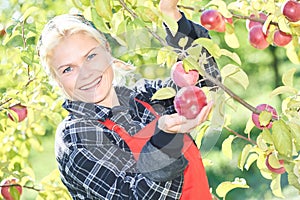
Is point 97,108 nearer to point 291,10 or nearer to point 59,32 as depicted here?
point 59,32

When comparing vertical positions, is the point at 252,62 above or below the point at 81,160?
below

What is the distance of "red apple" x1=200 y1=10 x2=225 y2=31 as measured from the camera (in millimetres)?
1513

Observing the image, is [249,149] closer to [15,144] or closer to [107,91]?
[107,91]

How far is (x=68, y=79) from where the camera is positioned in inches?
46.9

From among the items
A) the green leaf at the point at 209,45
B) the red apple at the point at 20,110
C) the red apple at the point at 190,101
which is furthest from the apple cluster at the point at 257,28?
the red apple at the point at 20,110

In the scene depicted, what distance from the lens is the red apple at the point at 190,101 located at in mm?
1056

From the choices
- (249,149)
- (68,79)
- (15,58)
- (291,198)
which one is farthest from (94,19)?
(291,198)

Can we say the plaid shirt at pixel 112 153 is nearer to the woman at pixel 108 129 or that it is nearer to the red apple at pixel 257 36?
the woman at pixel 108 129

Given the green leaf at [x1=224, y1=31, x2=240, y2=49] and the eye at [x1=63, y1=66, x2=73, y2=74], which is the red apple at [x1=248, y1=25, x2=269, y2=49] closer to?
the green leaf at [x1=224, y1=31, x2=240, y2=49]

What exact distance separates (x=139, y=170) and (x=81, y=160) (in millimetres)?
138

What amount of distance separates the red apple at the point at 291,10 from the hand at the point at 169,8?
208 millimetres

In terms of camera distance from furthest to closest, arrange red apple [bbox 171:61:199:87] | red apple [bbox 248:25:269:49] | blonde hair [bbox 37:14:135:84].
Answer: red apple [bbox 248:25:269:49]
blonde hair [bbox 37:14:135:84]
red apple [bbox 171:61:199:87]

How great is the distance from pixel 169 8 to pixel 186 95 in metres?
0.28

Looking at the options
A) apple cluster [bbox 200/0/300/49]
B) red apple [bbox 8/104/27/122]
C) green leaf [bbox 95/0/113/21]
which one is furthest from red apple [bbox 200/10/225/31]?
red apple [bbox 8/104/27/122]
